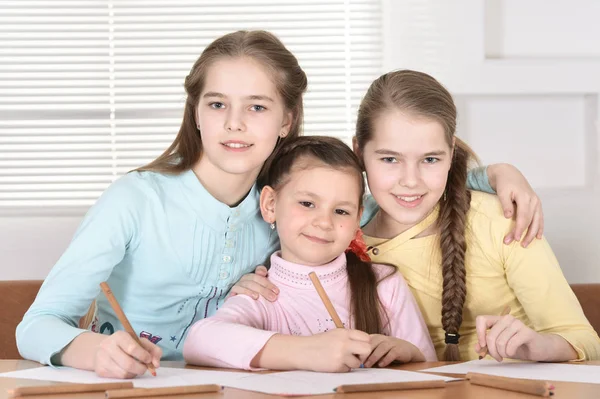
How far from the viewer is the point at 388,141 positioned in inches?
63.2

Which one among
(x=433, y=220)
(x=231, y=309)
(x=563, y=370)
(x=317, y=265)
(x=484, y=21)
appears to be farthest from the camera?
(x=484, y=21)

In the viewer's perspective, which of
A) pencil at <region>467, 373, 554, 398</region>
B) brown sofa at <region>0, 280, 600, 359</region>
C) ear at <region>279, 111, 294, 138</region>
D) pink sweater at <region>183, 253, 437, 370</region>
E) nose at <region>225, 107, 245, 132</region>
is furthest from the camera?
brown sofa at <region>0, 280, 600, 359</region>

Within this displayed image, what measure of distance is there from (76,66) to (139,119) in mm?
229

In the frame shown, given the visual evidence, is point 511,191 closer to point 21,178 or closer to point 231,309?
point 231,309

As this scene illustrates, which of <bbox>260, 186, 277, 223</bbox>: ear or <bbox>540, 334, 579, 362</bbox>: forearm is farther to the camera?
<bbox>260, 186, 277, 223</bbox>: ear

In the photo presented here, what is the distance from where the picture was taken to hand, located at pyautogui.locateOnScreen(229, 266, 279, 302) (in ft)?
4.89

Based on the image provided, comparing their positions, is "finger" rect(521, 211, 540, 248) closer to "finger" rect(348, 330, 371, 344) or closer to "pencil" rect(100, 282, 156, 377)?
"finger" rect(348, 330, 371, 344)


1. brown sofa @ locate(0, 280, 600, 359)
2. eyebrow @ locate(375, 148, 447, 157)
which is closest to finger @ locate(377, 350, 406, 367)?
eyebrow @ locate(375, 148, 447, 157)

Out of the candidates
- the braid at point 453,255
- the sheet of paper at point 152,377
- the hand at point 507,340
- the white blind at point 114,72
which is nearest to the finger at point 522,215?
the braid at point 453,255

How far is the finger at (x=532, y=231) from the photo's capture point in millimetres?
1588

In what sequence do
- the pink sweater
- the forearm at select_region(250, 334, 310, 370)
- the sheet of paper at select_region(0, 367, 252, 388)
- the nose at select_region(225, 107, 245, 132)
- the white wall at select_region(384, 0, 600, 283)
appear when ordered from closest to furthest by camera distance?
the sheet of paper at select_region(0, 367, 252, 388)
the forearm at select_region(250, 334, 310, 370)
the pink sweater
the nose at select_region(225, 107, 245, 132)
the white wall at select_region(384, 0, 600, 283)

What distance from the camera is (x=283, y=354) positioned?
4.05ft

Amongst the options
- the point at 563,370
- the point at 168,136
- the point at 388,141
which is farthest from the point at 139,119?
the point at 563,370

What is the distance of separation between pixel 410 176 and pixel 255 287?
35cm
